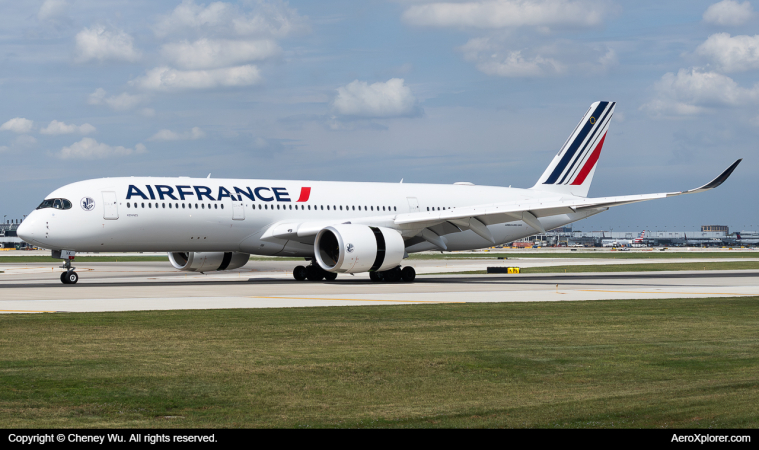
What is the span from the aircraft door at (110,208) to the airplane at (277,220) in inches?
1.5

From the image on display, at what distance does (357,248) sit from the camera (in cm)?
3231

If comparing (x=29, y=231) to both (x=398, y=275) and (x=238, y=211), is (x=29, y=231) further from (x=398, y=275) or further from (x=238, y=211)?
(x=398, y=275)

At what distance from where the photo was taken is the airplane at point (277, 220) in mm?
32156

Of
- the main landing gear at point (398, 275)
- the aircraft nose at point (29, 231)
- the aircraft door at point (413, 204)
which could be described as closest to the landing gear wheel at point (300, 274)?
the main landing gear at point (398, 275)

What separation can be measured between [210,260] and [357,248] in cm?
917

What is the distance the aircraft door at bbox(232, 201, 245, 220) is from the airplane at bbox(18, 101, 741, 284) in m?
0.04

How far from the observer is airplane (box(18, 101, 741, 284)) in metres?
32.2

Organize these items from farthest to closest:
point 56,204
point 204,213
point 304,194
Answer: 1. point 304,194
2. point 204,213
3. point 56,204

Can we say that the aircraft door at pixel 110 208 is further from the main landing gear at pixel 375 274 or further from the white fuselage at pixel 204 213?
the main landing gear at pixel 375 274

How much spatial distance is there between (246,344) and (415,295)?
12806 mm

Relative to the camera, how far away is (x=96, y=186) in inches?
1286

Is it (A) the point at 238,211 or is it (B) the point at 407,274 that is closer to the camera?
(A) the point at 238,211

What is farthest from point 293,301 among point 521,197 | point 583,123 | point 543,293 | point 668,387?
point 583,123

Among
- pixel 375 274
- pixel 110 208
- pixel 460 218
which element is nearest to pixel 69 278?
pixel 110 208
